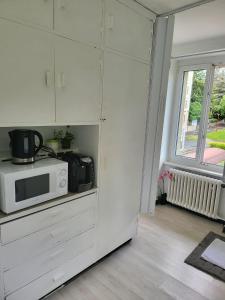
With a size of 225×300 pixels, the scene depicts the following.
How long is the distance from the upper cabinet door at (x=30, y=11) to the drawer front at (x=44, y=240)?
134 centimetres

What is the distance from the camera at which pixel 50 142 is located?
1882 millimetres

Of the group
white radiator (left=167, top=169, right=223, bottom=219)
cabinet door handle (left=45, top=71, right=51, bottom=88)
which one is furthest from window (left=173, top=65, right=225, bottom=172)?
cabinet door handle (left=45, top=71, right=51, bottom=88)

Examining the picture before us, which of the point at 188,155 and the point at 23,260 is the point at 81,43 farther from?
the point at 188,155

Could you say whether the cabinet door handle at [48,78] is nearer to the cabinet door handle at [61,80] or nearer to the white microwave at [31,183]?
the cabinet door handle at [61,80]

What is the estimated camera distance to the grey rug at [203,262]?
2025 millimetres

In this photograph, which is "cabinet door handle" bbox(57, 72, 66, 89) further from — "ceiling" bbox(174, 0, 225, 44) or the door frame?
"ceiling" bbox(174, 0, 225, 44)

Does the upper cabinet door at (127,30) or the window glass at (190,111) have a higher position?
the upper cabinet door at (127,30)

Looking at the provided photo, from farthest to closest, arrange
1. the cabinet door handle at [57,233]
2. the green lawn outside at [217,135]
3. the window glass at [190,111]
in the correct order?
the window glass at [190,111] → the green lawn outside at [217,135] → the cabinet door handle at [57,233]

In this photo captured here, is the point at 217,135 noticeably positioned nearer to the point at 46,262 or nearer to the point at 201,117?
the point at 201,117

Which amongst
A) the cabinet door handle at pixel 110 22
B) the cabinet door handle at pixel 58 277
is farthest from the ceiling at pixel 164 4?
the cabinet door handle at pixel 58 277

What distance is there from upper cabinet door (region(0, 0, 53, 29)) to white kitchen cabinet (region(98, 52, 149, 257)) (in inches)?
20.4

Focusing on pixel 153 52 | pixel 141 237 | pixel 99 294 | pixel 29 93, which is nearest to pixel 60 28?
pixel 29 93

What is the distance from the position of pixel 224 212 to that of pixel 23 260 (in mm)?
2549

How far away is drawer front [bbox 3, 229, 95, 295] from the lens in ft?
4.63
